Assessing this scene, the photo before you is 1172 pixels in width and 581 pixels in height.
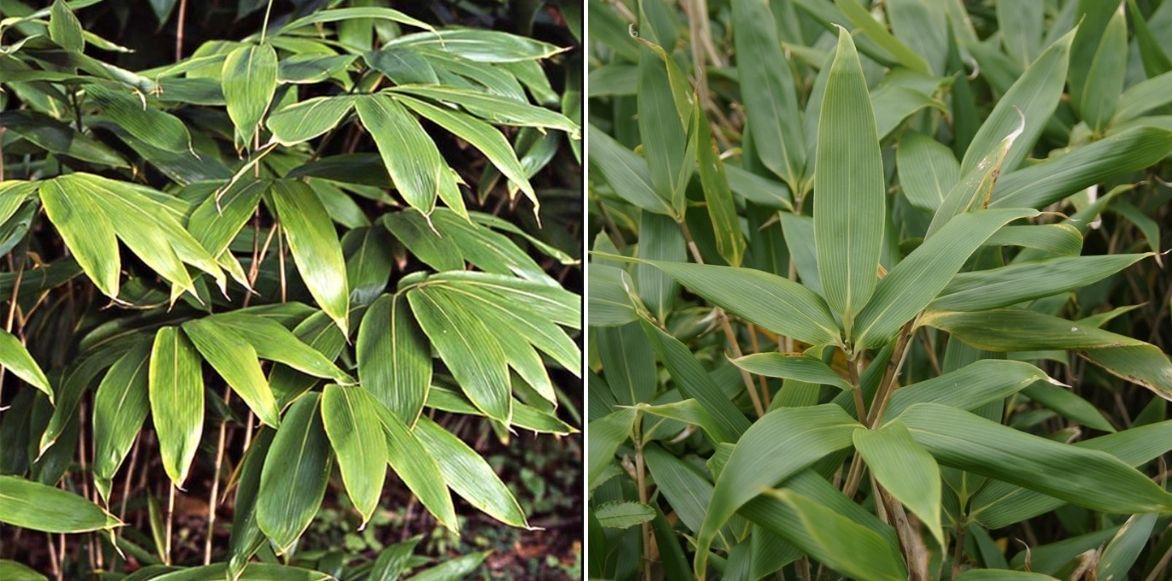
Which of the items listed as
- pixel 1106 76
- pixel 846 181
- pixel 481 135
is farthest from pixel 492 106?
pixel 1106 76

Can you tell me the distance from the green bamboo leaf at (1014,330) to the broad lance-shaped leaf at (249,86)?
16.7 inches

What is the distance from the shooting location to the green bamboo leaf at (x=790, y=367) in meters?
0.50

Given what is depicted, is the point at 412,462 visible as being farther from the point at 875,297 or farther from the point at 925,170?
the point at 925,170

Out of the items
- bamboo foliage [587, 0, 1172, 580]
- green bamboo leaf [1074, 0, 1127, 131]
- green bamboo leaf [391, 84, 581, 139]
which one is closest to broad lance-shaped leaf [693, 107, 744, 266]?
bamboo foliage [587, 0, 1172, 580]

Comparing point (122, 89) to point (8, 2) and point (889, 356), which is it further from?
point (889, 356)

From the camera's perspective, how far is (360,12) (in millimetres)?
642

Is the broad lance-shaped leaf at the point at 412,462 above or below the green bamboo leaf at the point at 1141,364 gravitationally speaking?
below

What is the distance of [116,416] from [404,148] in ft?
0.85

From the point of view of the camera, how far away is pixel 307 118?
0.60m

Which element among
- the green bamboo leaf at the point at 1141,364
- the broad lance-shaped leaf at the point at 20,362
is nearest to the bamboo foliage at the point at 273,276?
the broad lance-shaped leaf at the point at 20,362

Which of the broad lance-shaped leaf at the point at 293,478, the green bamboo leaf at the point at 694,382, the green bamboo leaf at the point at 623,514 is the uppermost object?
the green bamboo leaf at the point at 694,382

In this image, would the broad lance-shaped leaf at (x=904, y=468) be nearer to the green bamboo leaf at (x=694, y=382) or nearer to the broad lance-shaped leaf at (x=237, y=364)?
the green bamboo leaf at (x=694, y=382)

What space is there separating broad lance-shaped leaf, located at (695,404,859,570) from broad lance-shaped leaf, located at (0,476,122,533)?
414mm

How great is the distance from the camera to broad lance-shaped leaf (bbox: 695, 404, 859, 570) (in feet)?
1.46
